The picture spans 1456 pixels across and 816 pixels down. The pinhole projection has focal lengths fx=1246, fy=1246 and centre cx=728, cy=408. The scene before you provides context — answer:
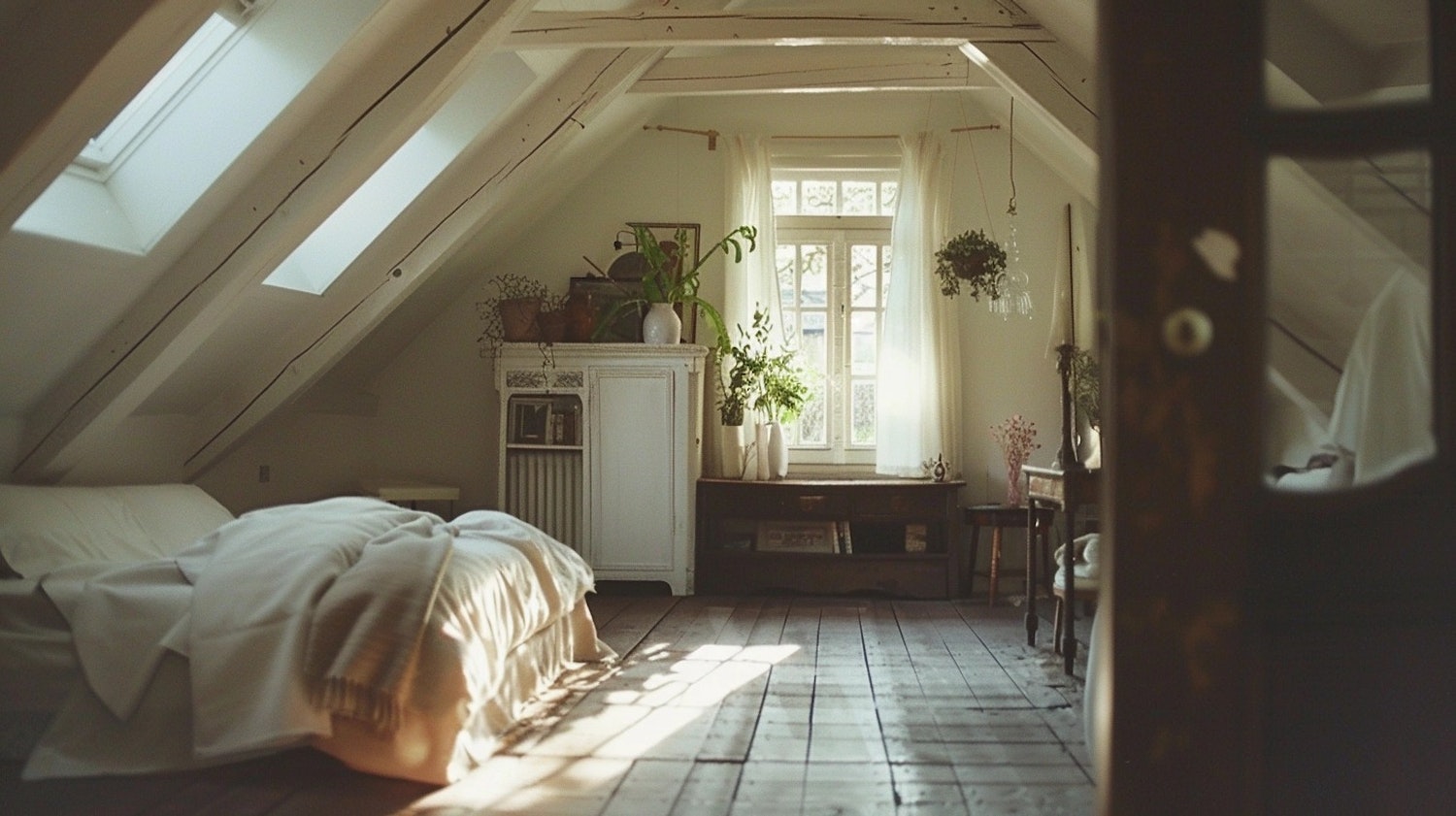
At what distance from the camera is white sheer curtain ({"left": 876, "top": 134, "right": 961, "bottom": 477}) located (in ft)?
22.6

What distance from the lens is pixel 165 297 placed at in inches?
163

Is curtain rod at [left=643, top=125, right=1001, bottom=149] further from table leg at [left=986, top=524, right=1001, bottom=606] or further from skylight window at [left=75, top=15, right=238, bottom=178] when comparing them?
skylight window at [left=75, top=15, right=238, bottom=178]

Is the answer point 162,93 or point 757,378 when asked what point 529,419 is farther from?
point 162,93

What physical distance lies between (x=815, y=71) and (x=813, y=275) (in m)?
1.53

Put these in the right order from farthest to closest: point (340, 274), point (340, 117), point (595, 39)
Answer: point (340, 274), point (595, 39), point (340, 117)

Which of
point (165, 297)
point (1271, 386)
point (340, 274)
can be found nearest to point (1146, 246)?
point (1271, 386)

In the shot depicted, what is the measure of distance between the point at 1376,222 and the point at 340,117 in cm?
370

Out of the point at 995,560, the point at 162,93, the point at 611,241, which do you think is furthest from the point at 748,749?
the point at 611,241

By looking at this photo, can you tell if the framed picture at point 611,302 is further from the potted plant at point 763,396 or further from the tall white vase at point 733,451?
the tall white vase at point 733,451

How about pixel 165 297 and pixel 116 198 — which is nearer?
pixel 116 198

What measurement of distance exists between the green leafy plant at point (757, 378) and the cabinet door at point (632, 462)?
0.50 m

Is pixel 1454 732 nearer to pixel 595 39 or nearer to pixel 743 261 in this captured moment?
pixel 595 39

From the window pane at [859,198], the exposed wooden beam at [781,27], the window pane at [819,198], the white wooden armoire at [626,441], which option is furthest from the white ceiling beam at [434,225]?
the window pane at [859,198]

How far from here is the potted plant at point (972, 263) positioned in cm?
611
